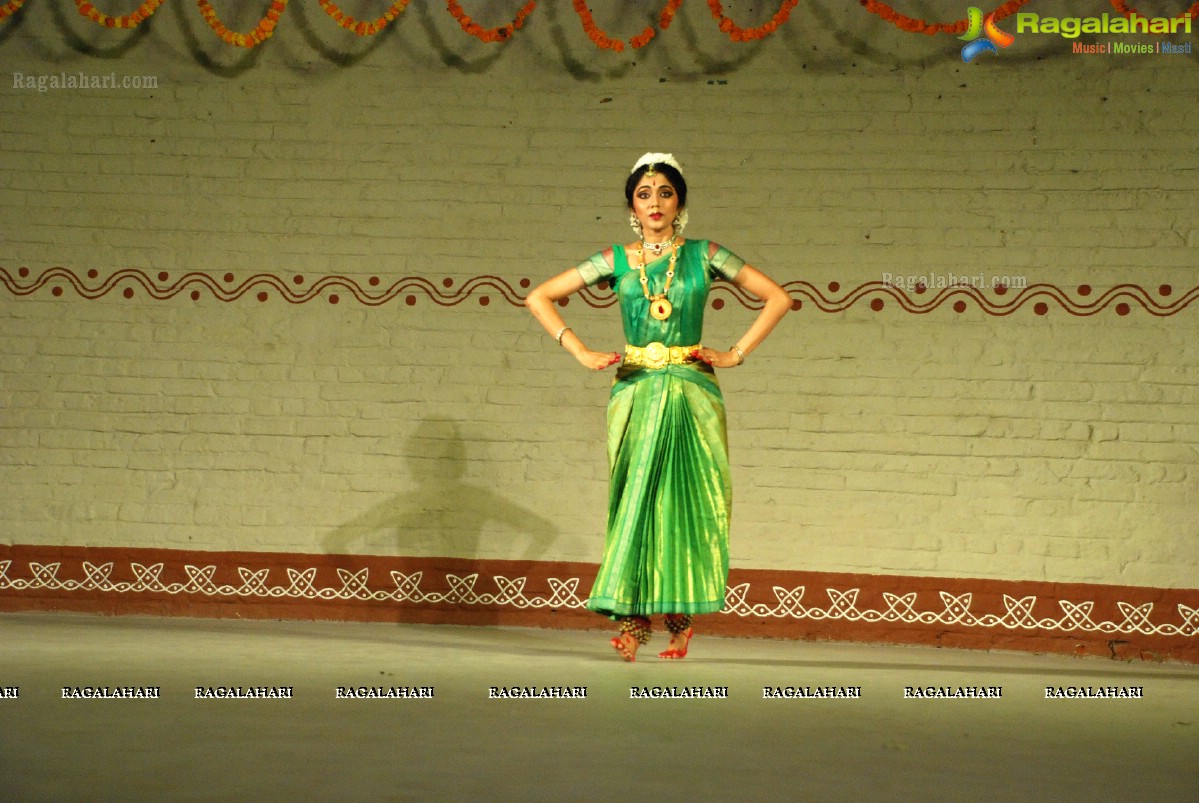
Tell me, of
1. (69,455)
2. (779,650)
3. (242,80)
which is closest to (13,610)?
(69,455)

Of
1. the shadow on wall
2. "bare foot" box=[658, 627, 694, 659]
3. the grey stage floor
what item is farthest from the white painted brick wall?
"bare foot" box=[658, 627, 694, 659]

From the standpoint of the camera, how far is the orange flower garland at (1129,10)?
5.62 m

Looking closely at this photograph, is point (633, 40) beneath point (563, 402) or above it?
above

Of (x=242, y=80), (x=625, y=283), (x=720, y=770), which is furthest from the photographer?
(x=242, y=80)

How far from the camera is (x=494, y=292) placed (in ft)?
19.5

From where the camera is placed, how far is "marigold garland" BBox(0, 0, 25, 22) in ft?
20.0

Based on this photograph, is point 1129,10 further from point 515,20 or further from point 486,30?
point 486,30

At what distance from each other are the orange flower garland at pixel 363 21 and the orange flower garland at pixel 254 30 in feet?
0.64

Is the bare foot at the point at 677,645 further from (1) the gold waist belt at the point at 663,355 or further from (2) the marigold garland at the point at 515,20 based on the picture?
(2) the marigold garland at the point at 515,20

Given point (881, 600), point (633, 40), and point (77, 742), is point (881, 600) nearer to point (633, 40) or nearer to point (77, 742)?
point (633, 40)

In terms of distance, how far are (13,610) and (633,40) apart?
3.51 metres

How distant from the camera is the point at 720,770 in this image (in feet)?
9.36

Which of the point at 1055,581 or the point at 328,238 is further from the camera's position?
the point at 328,238

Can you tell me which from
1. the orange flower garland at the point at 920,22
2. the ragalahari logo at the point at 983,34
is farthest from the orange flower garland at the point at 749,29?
the ragalahari logo at the point at 983,34
